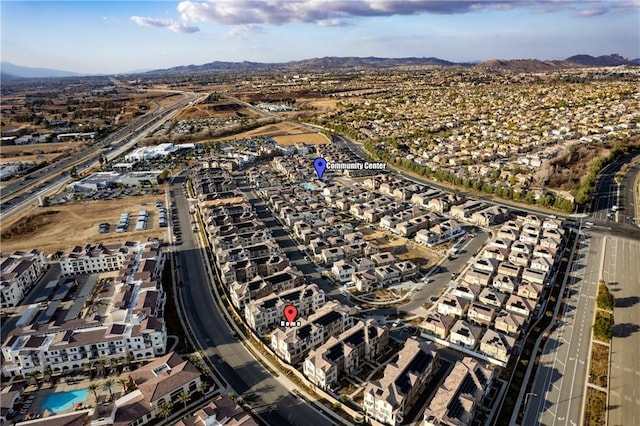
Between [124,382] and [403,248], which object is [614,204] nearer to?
[403,248]

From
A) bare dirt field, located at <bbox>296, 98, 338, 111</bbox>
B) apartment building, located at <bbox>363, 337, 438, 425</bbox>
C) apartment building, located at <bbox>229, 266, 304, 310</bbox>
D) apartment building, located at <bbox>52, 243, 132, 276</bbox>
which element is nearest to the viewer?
apartment building, located at <bbox>363, 337, 438, 425</bbox>

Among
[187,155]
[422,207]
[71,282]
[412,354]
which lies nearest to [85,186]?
[187,155]

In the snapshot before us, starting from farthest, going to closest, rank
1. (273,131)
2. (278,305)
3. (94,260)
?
(273,131) < (94,260) < (278,305)

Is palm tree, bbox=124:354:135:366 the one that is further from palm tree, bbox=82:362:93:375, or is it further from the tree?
the tree

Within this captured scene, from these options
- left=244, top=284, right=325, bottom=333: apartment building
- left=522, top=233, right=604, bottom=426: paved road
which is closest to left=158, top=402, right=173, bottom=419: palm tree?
left=244, top=284, right=325, bottom=333: apartment building

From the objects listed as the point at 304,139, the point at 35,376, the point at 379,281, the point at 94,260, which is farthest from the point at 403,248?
the point at 304,139

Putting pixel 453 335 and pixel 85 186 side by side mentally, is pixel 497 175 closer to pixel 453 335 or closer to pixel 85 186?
pixel 453 335
